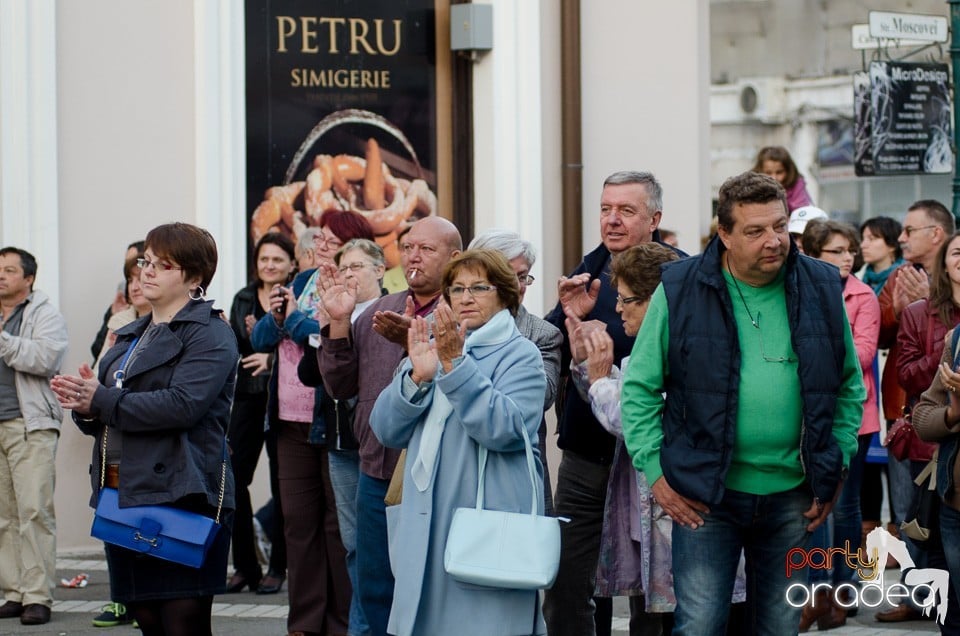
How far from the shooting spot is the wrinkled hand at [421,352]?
5.85 m

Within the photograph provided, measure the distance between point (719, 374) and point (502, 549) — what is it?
0.94 meters

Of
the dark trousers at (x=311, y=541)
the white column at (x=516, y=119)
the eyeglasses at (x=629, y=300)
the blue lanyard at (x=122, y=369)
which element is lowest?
the dark trousers at (x=311, y=541)

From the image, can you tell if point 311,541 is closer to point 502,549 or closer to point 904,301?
point 502,549

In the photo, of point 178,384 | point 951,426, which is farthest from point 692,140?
point 178,384

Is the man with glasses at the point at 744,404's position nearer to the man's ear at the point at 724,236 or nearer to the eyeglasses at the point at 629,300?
the man's ear at the point at 724,236

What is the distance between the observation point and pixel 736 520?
562 cm

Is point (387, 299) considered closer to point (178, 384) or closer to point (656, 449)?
point (178, 384)

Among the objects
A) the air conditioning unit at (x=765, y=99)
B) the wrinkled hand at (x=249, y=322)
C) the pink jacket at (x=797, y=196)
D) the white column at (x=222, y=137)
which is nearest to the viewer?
the wrinkled hand at (x=249, y=322)

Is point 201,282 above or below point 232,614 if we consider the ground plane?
above

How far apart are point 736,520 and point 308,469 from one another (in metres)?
3.43

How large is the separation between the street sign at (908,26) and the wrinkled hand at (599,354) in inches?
291

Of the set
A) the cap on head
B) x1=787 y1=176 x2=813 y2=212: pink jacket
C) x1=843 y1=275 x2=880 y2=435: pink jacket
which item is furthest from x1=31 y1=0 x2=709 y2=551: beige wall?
x1=843 y1=275 x2=880 y2=435: pink jacket

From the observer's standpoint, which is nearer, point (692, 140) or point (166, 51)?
point (166, 51)

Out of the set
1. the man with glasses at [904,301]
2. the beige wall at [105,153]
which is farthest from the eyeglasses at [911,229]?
the beige wall at [105,153]
